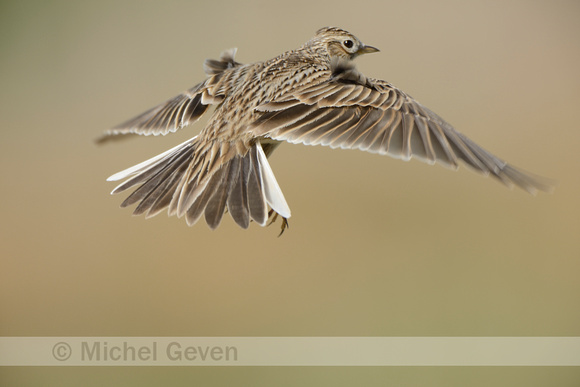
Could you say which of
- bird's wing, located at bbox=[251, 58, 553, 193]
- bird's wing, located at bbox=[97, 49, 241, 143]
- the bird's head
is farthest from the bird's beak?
bird's wing, located at bbox=[97, 49, 241, 143]

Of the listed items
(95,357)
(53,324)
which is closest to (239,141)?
(95,357)

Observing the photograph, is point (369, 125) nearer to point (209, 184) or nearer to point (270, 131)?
point (270, 131)

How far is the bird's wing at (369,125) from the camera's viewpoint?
1.36 m

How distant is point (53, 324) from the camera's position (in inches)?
103

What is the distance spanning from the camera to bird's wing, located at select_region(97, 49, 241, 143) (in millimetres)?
1934

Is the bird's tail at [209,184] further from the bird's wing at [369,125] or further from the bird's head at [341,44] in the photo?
the bird's head at [341,44]

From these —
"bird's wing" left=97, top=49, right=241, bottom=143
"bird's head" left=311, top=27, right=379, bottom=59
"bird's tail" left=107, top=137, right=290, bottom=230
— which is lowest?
"bird's tail" left=107, top=137, right=290, bottom=230

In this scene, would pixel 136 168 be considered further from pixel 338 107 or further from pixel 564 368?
pixel 564 368

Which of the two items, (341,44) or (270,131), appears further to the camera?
(341,44)

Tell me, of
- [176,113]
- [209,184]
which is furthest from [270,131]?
[176,113]

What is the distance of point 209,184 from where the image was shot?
1546 millimetres

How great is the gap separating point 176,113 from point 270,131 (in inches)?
25.3

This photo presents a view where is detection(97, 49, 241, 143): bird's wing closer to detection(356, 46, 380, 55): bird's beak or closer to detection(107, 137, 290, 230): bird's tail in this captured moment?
detection(107, 137, 290, 230): bird's tail

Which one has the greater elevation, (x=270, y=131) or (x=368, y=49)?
(x=368, y=49)
